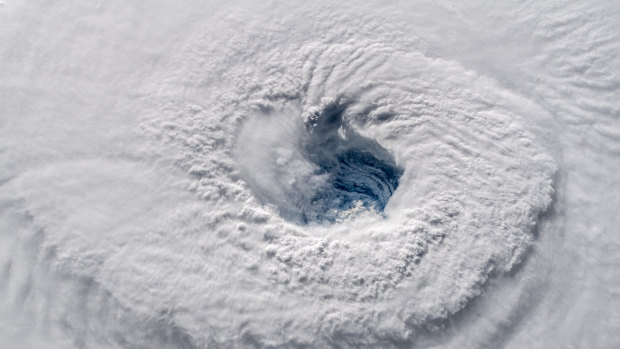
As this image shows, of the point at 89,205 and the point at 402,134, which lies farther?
the point at 402,134

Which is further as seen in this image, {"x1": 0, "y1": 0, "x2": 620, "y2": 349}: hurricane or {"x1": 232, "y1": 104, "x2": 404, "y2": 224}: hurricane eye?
{"x1": 232, "y1": 104, "x2": 404, "y2": 224}: hurricane eye

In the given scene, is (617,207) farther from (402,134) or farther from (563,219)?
(402,134)

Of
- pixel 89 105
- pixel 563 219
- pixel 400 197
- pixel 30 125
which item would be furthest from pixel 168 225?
pixel 563 219

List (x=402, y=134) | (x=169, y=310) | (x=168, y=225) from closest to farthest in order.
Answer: (x=169, y=310) → (x=168, y=225) → (x=402, y=134)

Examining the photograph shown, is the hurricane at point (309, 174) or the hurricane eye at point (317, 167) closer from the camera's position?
the hurricane at point (309, 174)

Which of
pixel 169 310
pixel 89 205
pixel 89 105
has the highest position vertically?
pixel 89 105

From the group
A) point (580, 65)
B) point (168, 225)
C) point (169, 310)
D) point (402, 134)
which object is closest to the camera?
point (169, 310)

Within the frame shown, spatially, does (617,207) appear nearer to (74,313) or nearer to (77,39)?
(74,313)

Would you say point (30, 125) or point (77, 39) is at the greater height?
point (77, 39)

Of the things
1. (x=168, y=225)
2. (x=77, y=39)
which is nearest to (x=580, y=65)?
(x=168, y=225)
